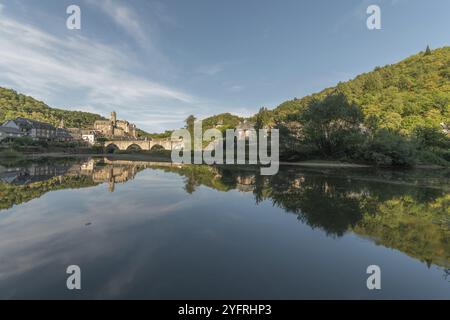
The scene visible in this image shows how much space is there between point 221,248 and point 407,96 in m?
83.7

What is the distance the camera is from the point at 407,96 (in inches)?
2778

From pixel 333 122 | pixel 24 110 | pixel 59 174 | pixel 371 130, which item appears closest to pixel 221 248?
pixel 59 174

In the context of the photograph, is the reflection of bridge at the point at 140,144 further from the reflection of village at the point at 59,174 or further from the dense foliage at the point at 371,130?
the reflection of village at the point at 59,174

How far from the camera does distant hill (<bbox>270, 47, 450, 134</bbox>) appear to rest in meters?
56.7

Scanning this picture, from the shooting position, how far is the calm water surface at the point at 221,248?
15.3 ft

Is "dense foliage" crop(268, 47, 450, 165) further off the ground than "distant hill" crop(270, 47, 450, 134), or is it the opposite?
"distant hill" crop(270, 47, 450, 134)

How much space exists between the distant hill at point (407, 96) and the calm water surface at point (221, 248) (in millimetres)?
40671

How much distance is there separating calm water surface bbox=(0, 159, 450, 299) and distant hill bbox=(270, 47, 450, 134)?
4067 cm

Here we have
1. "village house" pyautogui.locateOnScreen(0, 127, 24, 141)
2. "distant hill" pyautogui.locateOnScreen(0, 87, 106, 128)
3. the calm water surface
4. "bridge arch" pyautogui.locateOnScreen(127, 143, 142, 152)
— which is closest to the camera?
the calm water surface

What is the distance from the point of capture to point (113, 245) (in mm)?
6730

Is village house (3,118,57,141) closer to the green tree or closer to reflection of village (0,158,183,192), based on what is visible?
reflection of village (0,158,183,192)

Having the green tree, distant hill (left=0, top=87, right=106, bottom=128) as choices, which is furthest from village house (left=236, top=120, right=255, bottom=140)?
distant hill (left=0, top=87, right=106, bottom=128)

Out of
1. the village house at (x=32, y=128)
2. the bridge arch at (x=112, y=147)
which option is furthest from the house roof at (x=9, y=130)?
the bridge arch at (x=112, y=147)

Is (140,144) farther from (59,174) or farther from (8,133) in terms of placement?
(59,174)
